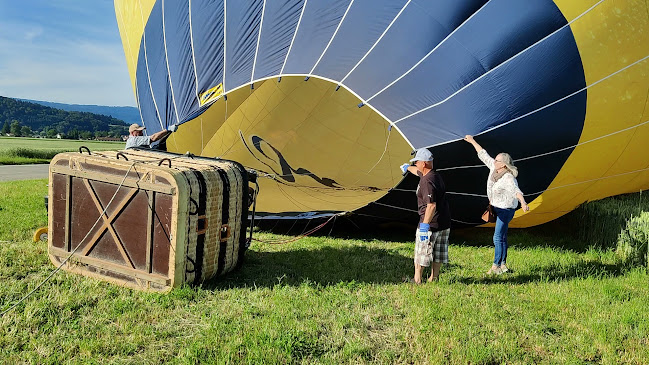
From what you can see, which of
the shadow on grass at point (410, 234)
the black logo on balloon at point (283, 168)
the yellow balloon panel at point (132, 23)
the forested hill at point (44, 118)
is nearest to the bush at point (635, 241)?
the shadow on grass at point (410, 234)

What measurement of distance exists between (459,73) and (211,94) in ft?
6.93

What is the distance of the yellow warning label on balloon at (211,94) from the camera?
461 centimetres

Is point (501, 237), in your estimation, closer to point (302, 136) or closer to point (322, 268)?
point (322, 268)

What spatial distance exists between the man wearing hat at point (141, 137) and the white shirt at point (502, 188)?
2.64m

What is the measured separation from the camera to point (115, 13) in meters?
6.65

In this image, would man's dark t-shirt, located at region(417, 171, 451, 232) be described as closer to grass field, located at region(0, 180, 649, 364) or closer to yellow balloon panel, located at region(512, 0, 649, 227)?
grass field, located at region(0, 180, 649, 364)

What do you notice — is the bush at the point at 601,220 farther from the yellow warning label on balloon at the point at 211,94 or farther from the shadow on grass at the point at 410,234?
the yellow warning label on balloon at the point at 211,94

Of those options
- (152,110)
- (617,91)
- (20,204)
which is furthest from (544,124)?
(20,204)

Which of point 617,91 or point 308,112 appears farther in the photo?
point 308,112

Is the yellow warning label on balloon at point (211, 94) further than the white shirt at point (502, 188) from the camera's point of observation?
Yes

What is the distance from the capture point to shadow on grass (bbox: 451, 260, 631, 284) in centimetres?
394

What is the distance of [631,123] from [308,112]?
4.15m

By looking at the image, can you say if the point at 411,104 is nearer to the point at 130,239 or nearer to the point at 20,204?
the point at 130,239

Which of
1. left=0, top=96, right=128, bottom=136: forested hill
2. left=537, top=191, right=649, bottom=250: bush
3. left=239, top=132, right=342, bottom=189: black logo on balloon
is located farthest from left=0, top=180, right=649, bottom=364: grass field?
left=0, top=96, right=128, bottom=136: forested hill
